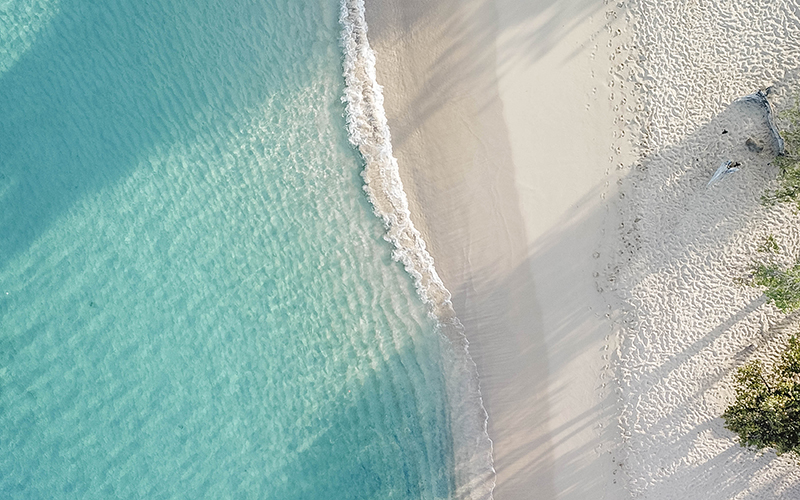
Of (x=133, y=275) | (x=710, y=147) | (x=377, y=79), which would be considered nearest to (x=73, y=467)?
(x=133, y=275)

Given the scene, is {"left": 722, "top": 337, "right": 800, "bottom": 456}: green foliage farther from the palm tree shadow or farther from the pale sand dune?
the palm tree shadow

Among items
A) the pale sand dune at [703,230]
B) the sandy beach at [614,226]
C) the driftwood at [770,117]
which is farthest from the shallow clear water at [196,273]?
the driftwood at [770,117]

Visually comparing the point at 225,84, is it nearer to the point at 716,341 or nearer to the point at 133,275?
the point at 133,275

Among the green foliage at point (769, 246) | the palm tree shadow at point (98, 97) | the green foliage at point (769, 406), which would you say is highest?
the palm tree shadow at point (98, 97)

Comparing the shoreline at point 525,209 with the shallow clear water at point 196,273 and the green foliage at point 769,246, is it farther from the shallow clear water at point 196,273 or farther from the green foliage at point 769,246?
the green foliage at point 769,246

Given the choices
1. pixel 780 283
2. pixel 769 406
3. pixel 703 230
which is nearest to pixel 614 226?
pixel 703 230

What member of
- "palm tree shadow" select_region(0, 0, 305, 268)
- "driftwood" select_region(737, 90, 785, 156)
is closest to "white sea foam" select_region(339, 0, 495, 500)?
"palm tree shadow" select_region(0, 0, 305, 268)

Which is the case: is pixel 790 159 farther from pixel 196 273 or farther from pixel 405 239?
pixel 196 273
